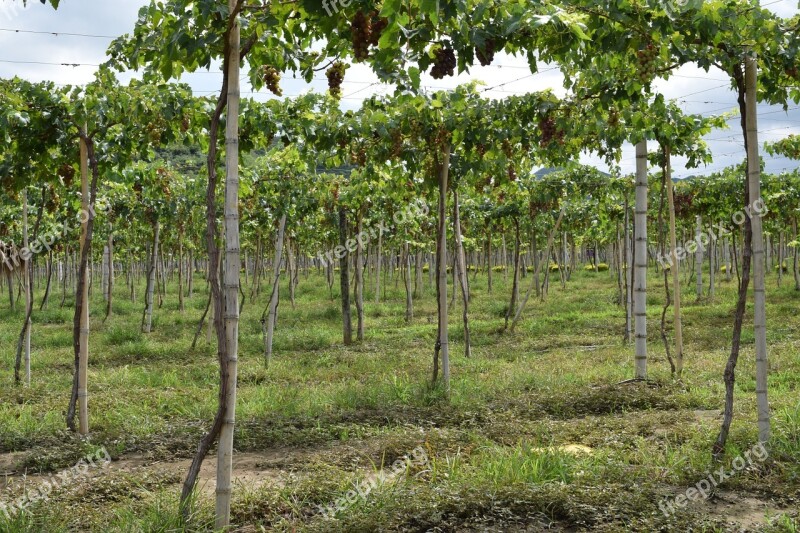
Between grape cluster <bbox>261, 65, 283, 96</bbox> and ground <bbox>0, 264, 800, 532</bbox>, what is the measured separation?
3.02 meters

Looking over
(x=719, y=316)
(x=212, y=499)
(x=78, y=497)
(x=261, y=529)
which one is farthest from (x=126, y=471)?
(x=719, y=316)

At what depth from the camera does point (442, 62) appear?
173 inches

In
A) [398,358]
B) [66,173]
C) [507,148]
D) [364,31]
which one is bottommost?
[398,358]

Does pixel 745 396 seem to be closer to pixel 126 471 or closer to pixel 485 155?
pixel 485 155

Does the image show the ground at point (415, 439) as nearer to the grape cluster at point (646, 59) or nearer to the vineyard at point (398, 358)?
the vineyard at point (398, 358)

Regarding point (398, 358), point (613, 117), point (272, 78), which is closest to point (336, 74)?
point (272, 78)

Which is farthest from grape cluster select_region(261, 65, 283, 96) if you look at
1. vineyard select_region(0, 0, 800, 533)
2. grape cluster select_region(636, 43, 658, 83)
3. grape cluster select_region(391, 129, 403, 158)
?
grape cluster select_region(391, 129, 403, 158)

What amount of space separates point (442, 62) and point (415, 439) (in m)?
3.49

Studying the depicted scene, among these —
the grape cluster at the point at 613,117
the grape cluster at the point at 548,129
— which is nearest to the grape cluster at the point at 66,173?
the grape cluster at the point at 548,129

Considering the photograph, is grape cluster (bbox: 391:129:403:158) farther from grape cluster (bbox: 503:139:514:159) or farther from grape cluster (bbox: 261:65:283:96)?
grape cluster (bbox: 261:65:283:96)

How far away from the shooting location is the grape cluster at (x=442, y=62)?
4.39m

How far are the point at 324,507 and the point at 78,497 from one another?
76.4 inches

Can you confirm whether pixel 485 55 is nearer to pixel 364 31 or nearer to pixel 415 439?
pixel 364 31

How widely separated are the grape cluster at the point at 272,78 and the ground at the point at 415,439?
9.91 ft
